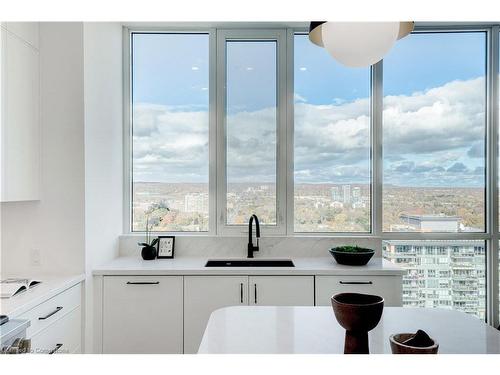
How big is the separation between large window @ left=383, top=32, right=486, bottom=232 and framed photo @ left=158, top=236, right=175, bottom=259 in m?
1.75

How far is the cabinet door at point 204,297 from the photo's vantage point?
2.52m

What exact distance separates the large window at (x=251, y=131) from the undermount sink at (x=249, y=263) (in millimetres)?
368

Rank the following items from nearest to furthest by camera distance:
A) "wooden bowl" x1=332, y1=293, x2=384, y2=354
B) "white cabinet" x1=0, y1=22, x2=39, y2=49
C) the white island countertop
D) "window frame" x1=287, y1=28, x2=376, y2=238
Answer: "wooden bowl" x1=332, y1=293, x2=384, y2=354, the white island countertop, "white cabinet" x1=0, y1=22, x2=39, y2=49, "window frame" x1=287, y1=28, x2=376, y2=238

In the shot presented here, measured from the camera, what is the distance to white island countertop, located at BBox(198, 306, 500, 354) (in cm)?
117

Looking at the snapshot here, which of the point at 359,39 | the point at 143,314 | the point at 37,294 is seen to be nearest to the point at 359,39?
the point at 359,39

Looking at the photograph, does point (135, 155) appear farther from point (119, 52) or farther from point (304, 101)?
point (304, 101)

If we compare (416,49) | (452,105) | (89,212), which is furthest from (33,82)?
(452,105)

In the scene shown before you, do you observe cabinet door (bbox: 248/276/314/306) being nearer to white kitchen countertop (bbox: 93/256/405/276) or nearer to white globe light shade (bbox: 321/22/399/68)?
white kitchen countertop (bbox: 93/256/405/276)

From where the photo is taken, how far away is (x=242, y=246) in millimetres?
3029

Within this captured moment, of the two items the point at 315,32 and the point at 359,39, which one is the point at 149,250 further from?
the point at 359,39

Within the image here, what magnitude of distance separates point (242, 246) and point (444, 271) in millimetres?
1704

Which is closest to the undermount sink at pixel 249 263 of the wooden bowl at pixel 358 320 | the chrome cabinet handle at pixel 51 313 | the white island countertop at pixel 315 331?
the chrome cabinet handle at pixel 51 313

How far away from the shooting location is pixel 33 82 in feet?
7.57

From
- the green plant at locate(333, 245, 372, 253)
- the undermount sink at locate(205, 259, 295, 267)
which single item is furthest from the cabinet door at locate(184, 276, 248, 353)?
the green plant at locate(333, 245, 372, 253)
